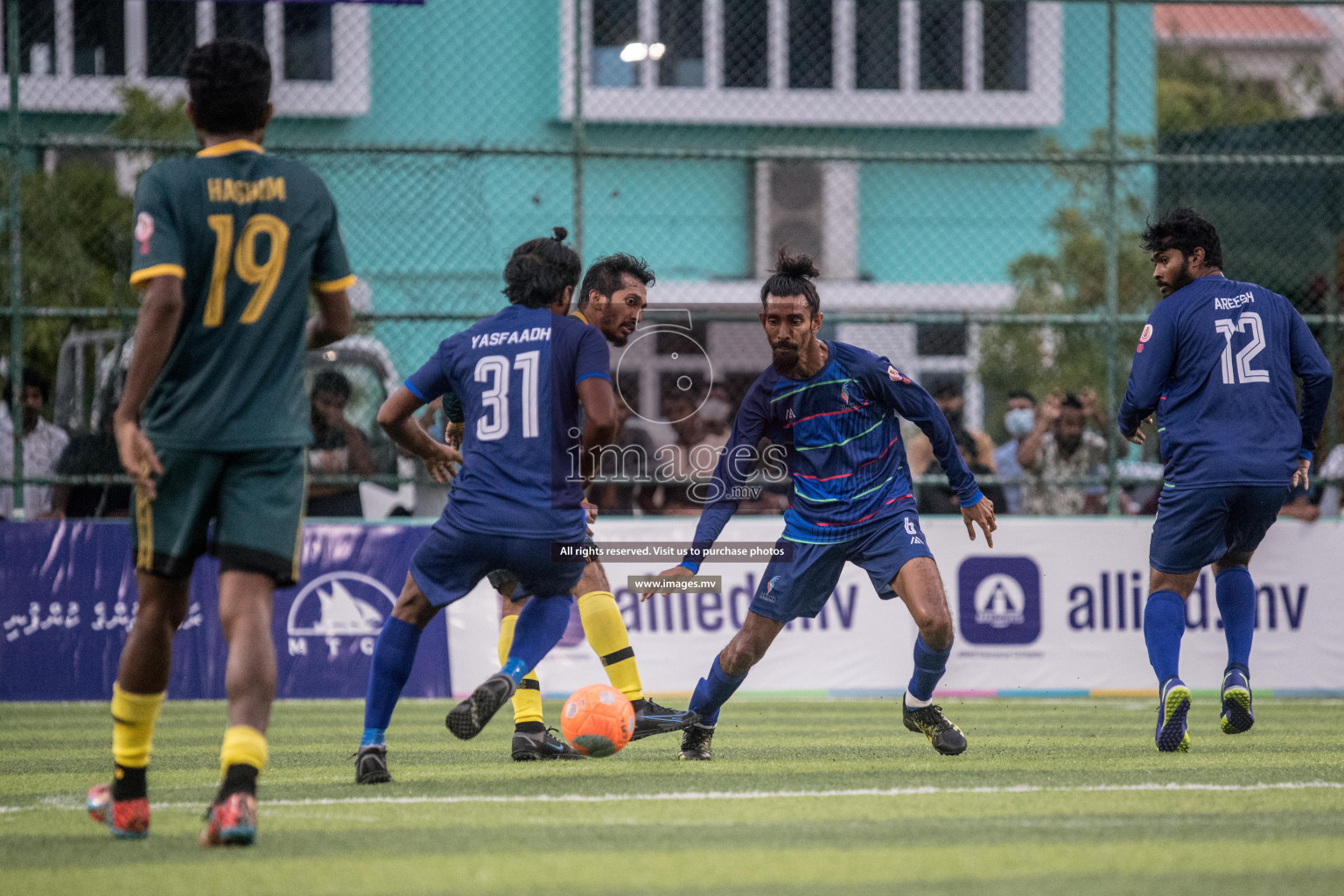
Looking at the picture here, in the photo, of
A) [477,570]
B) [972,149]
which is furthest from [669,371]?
[972,149]

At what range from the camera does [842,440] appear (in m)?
6.88

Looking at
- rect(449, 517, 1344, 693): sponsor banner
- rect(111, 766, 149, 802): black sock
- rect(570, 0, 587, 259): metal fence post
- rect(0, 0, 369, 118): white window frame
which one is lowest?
rect(449, 517, 1344, 693): sponsor banner

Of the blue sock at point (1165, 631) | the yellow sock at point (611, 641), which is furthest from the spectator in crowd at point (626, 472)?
the blue sock at point (1165, 631)

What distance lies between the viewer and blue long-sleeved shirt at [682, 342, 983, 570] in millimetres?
6840

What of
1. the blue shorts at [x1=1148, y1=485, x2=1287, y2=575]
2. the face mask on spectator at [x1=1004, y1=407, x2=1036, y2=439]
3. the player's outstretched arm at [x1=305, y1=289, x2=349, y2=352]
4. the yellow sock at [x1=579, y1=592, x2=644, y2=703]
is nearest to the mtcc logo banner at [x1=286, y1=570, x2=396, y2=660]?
the yellow sock at [x1=579, y1=592, x2=644, y2=703]

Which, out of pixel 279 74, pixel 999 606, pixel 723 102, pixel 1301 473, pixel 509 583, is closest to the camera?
pixel 509 583

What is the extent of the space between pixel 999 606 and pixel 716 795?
5950 mm

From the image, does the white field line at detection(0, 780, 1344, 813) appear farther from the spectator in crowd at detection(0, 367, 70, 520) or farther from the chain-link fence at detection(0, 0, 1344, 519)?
the spectator in crowd at detection(0, 367, 70, 520)

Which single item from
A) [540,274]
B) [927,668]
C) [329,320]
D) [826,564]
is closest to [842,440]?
[826,564]

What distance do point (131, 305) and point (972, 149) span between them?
13.8 m

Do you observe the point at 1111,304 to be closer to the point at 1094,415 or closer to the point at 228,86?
the point at 1094,415

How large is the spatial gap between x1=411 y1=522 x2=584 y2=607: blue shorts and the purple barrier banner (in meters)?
4.81

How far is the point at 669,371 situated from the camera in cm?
1162

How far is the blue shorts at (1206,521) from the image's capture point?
720 cm
